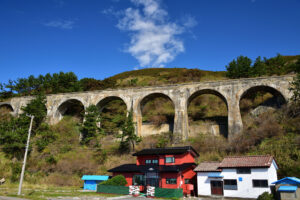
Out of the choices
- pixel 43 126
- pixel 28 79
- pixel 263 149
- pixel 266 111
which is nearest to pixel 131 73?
pixel 28 79

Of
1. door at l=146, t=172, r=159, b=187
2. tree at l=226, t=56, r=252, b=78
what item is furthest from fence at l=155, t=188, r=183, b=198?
tree at l=226, t=56, r=252, b=78

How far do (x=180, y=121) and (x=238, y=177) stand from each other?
1738 centimetres

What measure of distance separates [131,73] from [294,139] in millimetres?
82618

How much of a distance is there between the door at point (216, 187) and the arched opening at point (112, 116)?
732 inches

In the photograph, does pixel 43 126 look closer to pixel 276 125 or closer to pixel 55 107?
pixel 55 107

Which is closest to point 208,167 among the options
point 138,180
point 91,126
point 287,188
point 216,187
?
point 216,187

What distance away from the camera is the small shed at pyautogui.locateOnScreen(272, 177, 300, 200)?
631 inches

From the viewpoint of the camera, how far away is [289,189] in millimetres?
16125

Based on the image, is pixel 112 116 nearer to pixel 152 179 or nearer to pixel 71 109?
pixel 71 109

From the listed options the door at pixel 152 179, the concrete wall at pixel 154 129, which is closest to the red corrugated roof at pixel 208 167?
the door at pixel 152 179

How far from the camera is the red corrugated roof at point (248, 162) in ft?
61.4

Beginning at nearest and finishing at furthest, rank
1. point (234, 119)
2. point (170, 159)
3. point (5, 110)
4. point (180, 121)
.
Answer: point (170, 159), point (234, 119), point (180, 121), point (5, 110)

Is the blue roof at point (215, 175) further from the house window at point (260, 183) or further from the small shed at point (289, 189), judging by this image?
the small shed at point (289, 189)

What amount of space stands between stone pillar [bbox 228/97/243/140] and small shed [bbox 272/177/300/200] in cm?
1621
